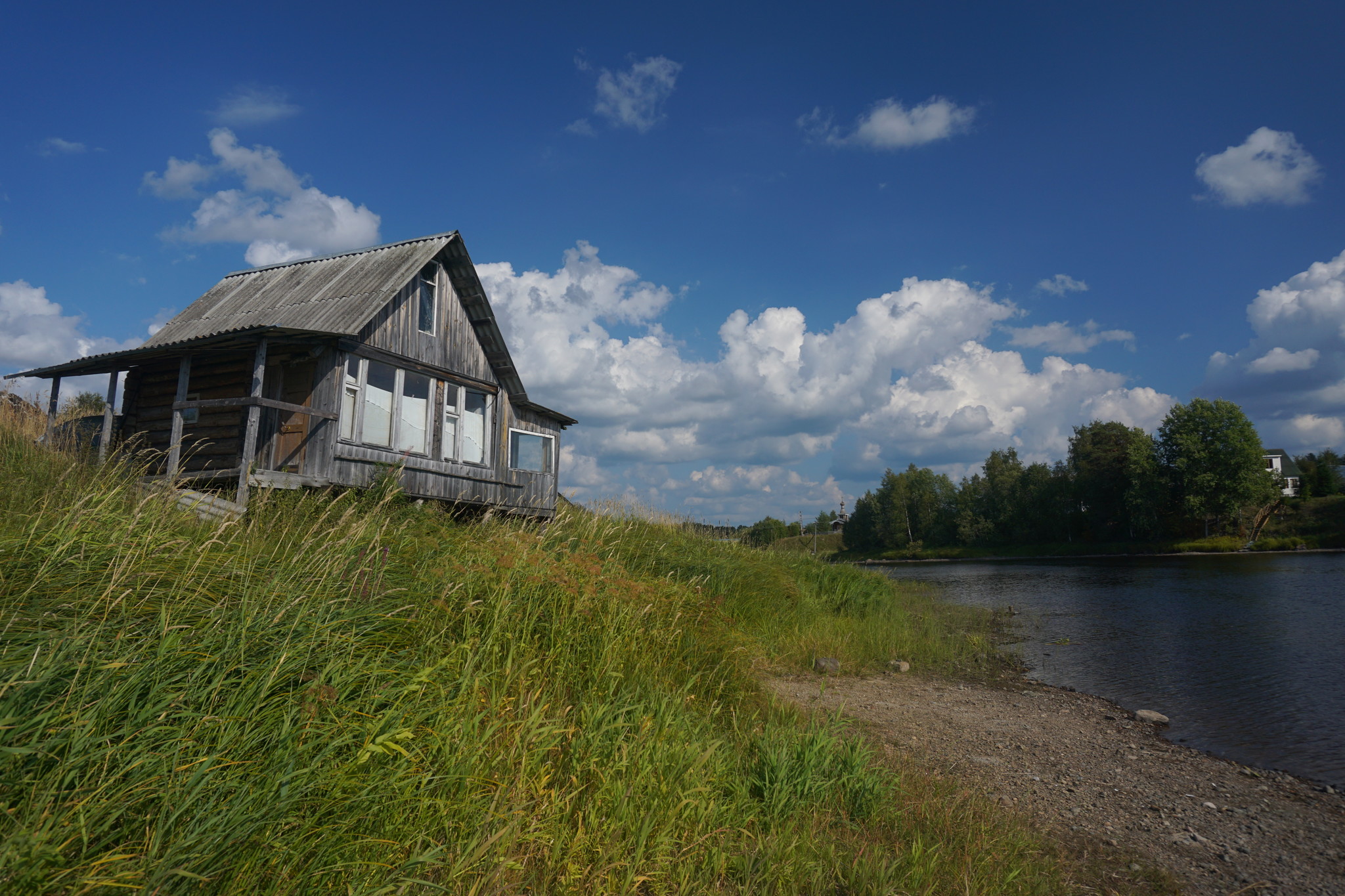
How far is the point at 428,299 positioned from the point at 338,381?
3418mm

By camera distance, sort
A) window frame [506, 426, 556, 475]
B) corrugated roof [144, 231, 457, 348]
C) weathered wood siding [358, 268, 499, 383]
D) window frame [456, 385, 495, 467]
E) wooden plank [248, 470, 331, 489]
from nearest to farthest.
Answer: wooden plank [248, 470, 331, 489]
corrugated roof [144, 231, 457, 348]
weathered wood siding [358, 268, 499, 383]
window frame [456, 385, 495, 467]
window frame [506, 426, 556, 475]

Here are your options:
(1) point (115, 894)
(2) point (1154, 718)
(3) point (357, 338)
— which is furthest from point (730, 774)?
(3) point (357, 338)

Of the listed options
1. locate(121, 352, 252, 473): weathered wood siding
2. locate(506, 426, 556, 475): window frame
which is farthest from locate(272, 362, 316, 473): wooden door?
locate(506, 426, 556, 475): window frame

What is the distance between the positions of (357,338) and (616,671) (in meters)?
10.8

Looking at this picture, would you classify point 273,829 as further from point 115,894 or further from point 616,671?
point 616,671

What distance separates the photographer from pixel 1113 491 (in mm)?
61812

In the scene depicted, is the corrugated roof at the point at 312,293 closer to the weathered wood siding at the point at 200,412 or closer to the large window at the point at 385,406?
the weathered wood siding at the point at 200,412

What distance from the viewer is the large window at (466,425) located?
16.0m

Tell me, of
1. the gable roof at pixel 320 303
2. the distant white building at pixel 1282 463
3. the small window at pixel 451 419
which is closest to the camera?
the gable roof at pixel 320 303

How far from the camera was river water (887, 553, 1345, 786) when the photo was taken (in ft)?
29.1

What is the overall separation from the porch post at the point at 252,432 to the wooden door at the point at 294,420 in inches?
52.3

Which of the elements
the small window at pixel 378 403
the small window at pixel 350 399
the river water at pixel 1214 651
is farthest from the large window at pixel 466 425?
the river water at pixel 1214 651

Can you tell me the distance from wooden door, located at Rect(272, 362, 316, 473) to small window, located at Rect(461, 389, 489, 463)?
3.78 m

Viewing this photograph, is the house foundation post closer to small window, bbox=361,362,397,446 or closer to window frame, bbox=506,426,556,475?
small window, bbox=361,362,397,446
